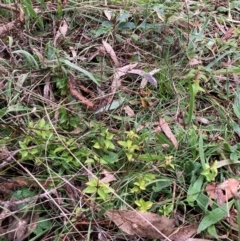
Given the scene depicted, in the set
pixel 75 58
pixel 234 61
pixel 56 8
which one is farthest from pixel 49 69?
pixel 234 61

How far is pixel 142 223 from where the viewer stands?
1.31m

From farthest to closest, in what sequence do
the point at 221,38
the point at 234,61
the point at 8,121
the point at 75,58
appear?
the point at 221,38 < the point at 234,61 < the point at 75,58 < the point at 8,121

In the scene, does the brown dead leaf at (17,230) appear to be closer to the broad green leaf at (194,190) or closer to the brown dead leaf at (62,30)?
the broad green leaf at (194,190)

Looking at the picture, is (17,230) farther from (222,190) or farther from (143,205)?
(222,190)

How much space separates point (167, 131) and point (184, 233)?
0.37 m

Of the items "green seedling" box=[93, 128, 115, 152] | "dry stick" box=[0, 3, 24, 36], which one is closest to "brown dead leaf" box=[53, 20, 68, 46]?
"dry stick" box=[0, 3, 24, 36]

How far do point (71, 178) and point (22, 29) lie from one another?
2.54 feet

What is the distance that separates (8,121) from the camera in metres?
1.52

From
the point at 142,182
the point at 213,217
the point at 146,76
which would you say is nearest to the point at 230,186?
the point at 213,217

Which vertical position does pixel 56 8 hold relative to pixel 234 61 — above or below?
above

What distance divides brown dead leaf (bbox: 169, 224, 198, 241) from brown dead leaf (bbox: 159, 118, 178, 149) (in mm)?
283

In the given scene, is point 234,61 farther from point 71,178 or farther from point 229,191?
point 71,178

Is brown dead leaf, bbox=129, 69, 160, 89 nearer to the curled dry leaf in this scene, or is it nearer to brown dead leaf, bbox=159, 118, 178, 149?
brown dead leaf, bbox=159, 118, 178, 149

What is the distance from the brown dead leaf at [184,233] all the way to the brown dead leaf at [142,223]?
2 centimetres
